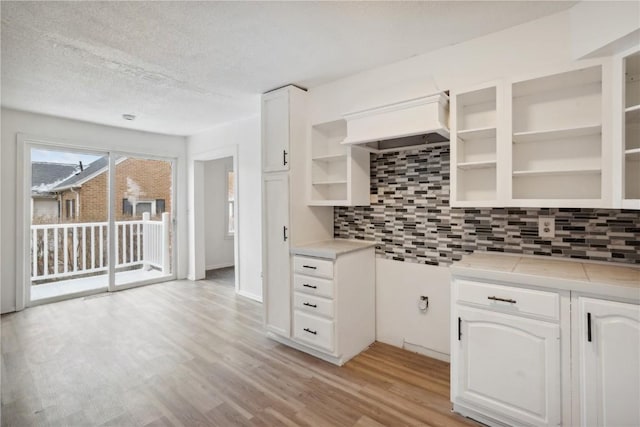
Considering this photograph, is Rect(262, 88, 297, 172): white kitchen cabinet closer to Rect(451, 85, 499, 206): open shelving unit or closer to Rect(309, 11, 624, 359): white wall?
Rect(309, 11, 624, 359): white wall

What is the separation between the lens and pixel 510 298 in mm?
1648

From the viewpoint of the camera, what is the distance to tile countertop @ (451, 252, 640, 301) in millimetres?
1415

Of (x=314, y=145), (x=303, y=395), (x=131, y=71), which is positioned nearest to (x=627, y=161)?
(x=314, y=145)

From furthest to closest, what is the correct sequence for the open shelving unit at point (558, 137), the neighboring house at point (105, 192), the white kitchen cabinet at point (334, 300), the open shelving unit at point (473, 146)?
the neighboring house at point (105, 192)
the white kitchen cabinet at point (334, 300)
the open shelving unit at point (473, 146)
the open shelving unit at point (558, 137)

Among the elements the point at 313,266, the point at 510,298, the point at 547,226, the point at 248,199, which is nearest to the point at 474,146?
the point at 547,226

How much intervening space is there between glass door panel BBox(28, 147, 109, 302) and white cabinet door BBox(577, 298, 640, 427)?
17.3 ft

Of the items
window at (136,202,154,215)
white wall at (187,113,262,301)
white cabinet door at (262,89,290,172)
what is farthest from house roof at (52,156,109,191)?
white cabinet door at (262,89,290,172)

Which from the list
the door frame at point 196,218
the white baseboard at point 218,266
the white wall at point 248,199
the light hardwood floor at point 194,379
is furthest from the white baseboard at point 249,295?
the white baseboard at point 218,266

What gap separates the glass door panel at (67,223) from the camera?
3990mm

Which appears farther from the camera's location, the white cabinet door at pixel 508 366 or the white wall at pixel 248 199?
the white wall at pixel 248 199

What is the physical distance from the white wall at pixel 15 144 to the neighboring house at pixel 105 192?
0.26m

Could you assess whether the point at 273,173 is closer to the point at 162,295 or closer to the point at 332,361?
the point at 332,361

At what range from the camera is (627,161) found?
5.74 feet

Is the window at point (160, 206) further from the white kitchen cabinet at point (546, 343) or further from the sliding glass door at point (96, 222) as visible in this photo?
the white kitchen cabinet at point (546, 343)
